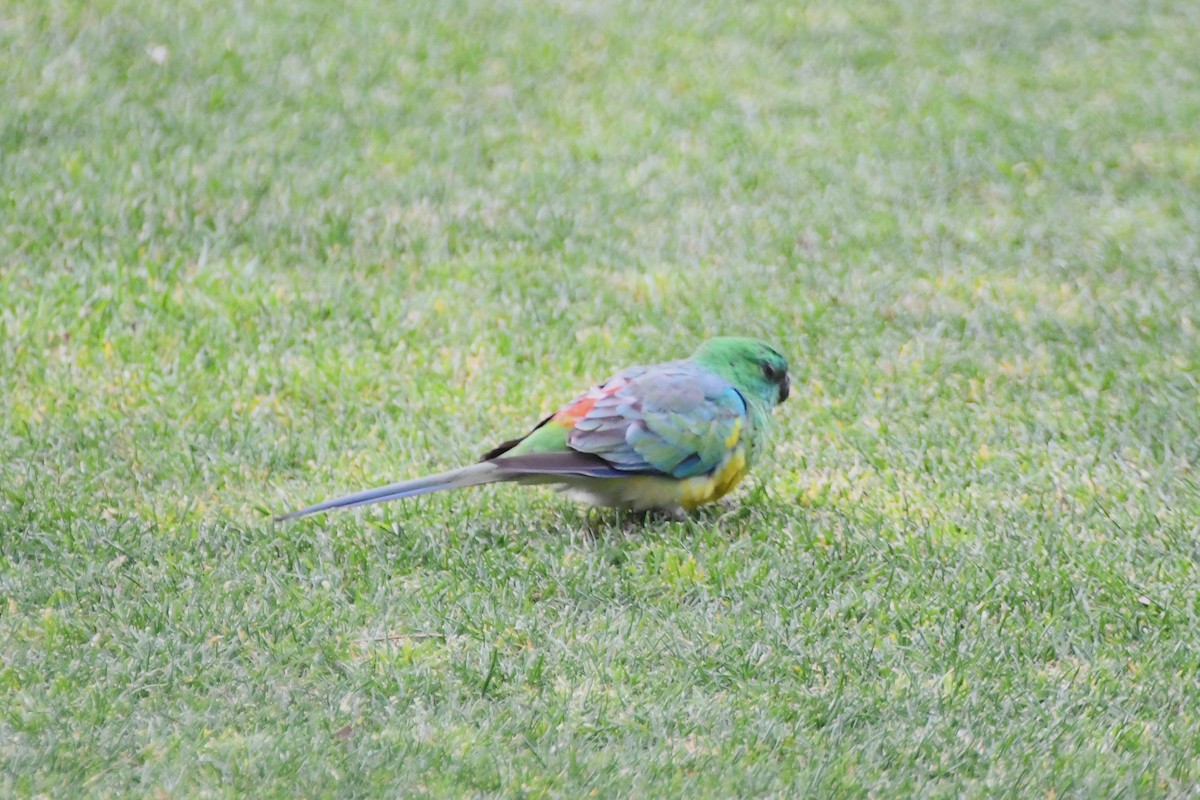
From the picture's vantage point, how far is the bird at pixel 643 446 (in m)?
4.67

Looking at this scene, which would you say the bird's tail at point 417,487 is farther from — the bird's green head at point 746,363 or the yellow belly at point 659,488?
the bird's green head at point 746,363

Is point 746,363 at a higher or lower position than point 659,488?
higher

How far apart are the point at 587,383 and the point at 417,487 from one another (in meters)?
1.64

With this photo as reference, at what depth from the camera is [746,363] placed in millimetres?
5082

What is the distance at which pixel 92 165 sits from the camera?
764cm

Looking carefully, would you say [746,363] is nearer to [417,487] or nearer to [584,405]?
[584,405]

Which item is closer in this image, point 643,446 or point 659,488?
point 643,446

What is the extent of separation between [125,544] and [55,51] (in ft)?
16.1

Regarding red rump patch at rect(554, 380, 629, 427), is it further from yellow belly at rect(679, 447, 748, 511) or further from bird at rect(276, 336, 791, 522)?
yellow belly at rect(679, 447, 748, 511)

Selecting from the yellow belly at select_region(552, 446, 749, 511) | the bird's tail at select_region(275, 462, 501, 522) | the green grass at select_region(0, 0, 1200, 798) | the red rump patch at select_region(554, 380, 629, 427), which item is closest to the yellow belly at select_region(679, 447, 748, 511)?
the yellow belly at select_region(552, 446, 749, 511)

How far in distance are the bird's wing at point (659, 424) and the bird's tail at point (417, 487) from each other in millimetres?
280

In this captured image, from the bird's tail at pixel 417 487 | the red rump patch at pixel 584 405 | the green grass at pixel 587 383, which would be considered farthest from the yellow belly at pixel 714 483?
the bird's tail at pixel 417 487

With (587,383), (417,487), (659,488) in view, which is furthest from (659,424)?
(587,383)

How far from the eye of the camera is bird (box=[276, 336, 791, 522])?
467 centimetres
